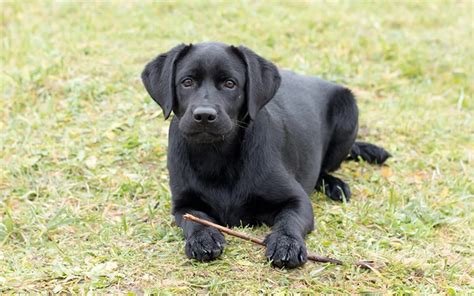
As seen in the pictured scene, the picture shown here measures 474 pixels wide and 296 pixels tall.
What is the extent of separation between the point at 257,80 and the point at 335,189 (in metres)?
1.38

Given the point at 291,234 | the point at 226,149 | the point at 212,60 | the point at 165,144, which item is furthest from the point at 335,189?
the point at 212,60

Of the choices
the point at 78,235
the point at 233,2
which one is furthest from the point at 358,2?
the point at 78,235

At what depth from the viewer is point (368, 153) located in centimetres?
632

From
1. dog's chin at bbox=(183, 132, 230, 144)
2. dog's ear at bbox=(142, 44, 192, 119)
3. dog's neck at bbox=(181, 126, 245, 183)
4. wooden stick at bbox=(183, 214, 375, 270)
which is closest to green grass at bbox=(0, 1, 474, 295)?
wooden stick at bbox=(183, 214, 375, 270)

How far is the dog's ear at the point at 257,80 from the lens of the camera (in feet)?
15.1

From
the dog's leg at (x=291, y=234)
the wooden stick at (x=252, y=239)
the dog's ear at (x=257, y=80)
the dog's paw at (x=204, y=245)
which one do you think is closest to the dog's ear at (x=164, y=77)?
the dog's ear at (x=257, y=80)

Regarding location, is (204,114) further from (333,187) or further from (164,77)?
(333,187)

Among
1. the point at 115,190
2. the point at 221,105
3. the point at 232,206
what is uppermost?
the point at 221,105

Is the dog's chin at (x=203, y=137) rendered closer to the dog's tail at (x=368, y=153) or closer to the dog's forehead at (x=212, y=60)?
the dog's forehead at (x=212, y=60)

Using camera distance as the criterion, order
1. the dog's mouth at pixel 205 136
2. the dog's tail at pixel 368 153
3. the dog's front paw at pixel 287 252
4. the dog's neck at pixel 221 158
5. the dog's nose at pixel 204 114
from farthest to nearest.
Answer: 1. the dog's tail at pixel 368 153
2. the dog's neck at pixel 221 158
3. the dog's mouth at pixel 205 136
4. the dog's nose at pixel 204 114
5. the dog's front paw at pixel 287 252

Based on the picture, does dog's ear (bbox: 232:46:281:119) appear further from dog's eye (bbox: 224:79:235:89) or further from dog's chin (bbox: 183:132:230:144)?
dog's chin (bbox: 183:132:230:144)

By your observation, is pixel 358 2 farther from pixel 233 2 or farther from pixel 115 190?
pixel 115 190

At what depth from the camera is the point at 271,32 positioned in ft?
29.2

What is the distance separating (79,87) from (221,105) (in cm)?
310
